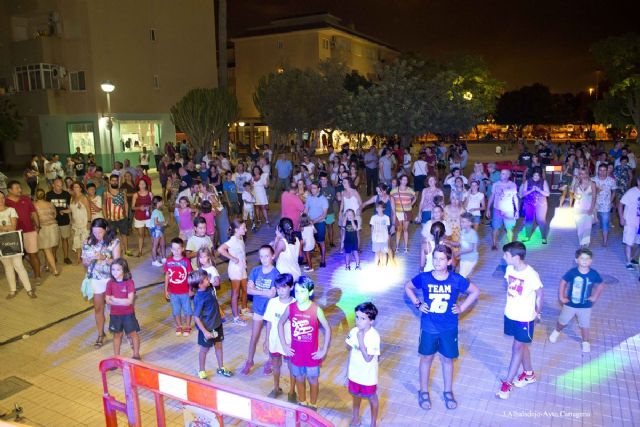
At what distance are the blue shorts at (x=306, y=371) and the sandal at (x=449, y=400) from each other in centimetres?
142

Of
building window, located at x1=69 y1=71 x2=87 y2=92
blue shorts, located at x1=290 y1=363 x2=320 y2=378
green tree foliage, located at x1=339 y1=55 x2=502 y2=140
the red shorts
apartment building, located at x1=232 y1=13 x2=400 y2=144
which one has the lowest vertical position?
the red shorts

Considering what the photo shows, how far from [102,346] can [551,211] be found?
42.8 feet

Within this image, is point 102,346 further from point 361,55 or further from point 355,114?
point 361,55

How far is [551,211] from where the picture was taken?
50.1 ft

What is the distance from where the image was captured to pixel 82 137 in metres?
29.9

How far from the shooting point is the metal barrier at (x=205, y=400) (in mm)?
3156

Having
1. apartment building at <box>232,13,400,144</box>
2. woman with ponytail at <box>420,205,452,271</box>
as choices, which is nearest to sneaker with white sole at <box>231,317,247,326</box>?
woman with ponytail at <box>420,205,452,271</box>

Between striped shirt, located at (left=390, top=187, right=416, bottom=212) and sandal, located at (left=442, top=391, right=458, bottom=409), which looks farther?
striped shirt, located at (left=390, top=187, right=416, bottom=212)

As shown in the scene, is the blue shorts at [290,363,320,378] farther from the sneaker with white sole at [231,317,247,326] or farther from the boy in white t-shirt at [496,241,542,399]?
the sneaker with white sole at [231,317,247,326]

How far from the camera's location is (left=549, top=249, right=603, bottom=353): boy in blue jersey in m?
5.96

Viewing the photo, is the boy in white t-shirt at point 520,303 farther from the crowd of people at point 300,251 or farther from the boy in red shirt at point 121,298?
the boy in red shirt at point 121,298

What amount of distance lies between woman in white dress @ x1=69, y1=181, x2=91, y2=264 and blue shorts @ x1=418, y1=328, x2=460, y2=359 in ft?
25.8

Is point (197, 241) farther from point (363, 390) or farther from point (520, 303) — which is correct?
point (520, 303)

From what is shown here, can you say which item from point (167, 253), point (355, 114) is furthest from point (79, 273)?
point (355, 114)
